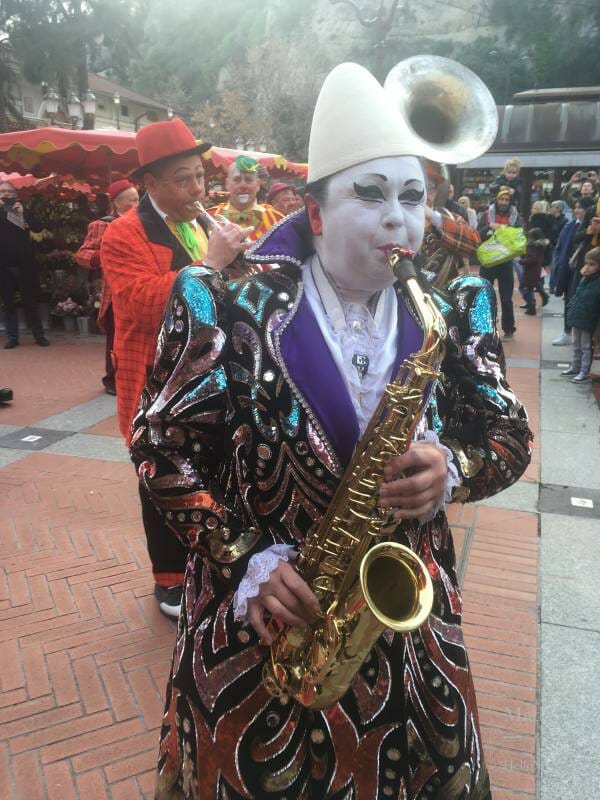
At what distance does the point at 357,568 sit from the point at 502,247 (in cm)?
685

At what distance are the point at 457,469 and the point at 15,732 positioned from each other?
2099mm

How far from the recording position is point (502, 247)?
7438mm

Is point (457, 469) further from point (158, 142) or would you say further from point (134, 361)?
point (158, 142)

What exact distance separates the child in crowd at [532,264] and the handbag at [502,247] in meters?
3.98

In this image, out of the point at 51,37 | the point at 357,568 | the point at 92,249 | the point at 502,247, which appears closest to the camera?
the point at 357,568

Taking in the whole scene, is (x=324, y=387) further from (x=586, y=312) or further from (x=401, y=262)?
(x=586, y=312)

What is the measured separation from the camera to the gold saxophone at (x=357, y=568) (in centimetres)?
122

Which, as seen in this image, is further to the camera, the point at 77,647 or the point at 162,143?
the point at 77,647

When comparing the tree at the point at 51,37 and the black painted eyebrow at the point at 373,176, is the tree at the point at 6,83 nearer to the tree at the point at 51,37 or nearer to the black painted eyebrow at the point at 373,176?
the tree at the point at 51,37

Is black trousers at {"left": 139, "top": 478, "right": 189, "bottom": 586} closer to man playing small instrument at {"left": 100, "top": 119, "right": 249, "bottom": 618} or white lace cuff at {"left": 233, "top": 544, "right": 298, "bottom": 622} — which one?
man playing small instrument at {"left": 100, "top": 119, "right": 249, "bottom": 618}

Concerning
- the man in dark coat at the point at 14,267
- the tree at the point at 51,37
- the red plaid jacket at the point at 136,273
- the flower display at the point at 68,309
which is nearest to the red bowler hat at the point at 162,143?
the red plaid jacket at the point at 136,273

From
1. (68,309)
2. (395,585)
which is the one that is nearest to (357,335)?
(395,585)

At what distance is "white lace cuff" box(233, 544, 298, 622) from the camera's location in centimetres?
126

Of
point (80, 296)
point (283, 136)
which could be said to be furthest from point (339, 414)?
point (283, 136)
